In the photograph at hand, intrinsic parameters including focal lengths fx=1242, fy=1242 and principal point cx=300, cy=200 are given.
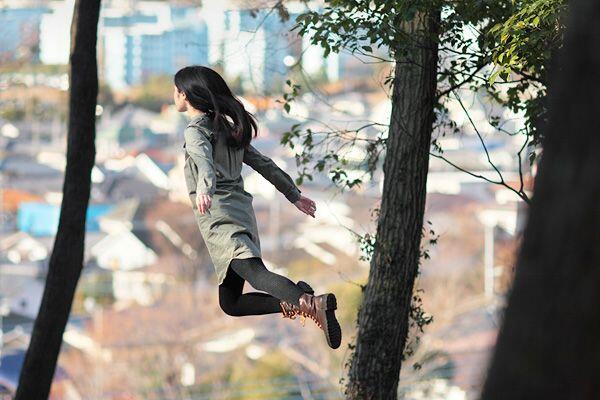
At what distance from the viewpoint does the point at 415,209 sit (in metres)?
5.52

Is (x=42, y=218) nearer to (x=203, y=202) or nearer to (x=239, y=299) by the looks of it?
(x=239, y=299)

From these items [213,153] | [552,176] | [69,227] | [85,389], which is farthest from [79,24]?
[85,389]

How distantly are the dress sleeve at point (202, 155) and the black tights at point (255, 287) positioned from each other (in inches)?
14.3

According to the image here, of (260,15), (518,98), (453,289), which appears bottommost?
(518,98)

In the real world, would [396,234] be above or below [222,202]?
above

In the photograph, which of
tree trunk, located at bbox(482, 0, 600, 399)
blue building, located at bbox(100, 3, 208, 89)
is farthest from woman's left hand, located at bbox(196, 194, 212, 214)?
blue building, located at bbox(100, 3, 208, 89)

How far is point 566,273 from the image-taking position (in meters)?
2.09

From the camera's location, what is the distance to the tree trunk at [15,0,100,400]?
6.77m

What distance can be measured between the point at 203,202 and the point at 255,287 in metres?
0.38

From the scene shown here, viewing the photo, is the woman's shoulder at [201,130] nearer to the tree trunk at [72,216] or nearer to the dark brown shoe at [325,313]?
the dark brown shoe at [325,313]

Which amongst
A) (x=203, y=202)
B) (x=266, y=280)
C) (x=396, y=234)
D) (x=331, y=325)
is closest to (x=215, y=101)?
(x=203, y=202)

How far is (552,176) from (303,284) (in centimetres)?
223

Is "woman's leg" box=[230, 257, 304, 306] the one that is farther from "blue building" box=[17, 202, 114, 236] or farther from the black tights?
"blue building" box=[17, 202, 114, 236]

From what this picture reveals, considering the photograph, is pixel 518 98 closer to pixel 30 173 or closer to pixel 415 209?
pixel 415 209
